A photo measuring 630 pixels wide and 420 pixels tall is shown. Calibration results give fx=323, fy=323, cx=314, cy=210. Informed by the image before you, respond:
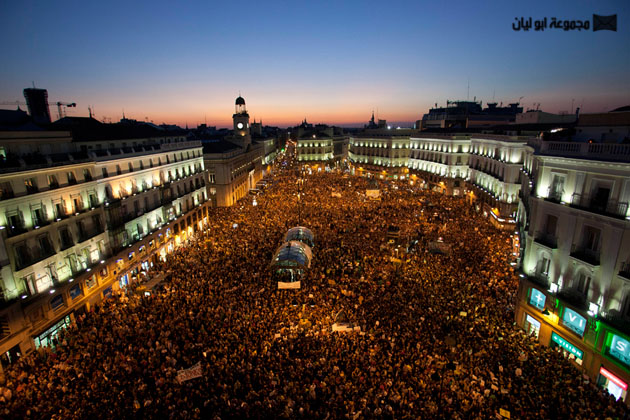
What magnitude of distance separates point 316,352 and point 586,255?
1599 centimetres

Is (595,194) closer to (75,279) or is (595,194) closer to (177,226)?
(75,279)

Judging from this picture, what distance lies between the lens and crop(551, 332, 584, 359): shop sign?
1773cm

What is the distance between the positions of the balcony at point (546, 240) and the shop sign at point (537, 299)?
9.88 feet

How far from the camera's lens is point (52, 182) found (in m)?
23.1

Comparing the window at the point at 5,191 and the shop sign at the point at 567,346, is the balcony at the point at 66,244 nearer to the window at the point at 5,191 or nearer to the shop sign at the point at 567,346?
the window at the point at 5,191

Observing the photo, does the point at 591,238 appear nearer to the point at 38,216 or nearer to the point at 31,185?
the point at 38,216

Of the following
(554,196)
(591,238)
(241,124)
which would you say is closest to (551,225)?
(554,196)

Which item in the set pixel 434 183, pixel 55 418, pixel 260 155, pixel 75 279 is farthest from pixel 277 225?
pixel 260 155

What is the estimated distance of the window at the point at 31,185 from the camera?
21.1 metres

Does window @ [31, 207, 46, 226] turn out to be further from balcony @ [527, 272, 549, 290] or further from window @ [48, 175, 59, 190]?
balcony @ [527, 272, 549, 290]

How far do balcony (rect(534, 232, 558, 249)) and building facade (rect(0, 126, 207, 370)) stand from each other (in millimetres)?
32114

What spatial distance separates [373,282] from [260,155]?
75570mm

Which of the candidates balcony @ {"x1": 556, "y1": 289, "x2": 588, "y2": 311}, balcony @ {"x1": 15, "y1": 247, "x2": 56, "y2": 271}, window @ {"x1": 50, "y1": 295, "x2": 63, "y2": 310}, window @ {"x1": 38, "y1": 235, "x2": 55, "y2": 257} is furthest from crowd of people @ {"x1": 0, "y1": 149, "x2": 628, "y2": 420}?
window @ {"x1": 38, "y1": 235, "x2": 55, "y2": 257}

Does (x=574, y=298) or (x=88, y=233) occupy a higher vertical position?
(x=88, y=233)
